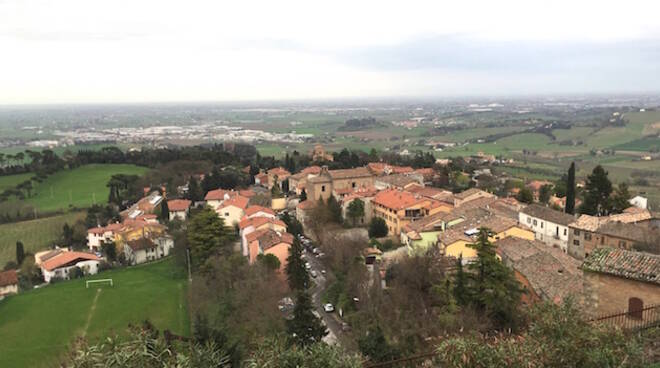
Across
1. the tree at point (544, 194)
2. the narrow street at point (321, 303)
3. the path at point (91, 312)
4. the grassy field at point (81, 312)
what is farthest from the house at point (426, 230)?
the path at point (91, 312)

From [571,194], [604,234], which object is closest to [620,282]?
[604,234]

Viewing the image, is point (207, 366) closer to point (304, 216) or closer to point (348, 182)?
point (304, 216)

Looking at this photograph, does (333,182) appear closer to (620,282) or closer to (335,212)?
(335,212)

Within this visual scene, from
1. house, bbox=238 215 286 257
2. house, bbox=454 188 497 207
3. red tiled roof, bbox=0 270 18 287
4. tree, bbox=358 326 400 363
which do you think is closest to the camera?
tree, bbox=358 326 400 363

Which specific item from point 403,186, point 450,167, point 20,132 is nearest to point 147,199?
point 403,186

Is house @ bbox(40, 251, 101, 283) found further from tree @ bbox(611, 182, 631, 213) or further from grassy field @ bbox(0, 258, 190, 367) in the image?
tree @ bbox(611, 182, 631, 213)

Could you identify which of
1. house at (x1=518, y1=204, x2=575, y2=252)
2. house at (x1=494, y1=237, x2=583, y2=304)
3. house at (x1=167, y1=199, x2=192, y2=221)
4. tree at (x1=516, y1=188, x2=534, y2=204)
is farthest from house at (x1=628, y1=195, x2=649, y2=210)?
house at (x1=167, y1=199, x2=192, y2=221)
